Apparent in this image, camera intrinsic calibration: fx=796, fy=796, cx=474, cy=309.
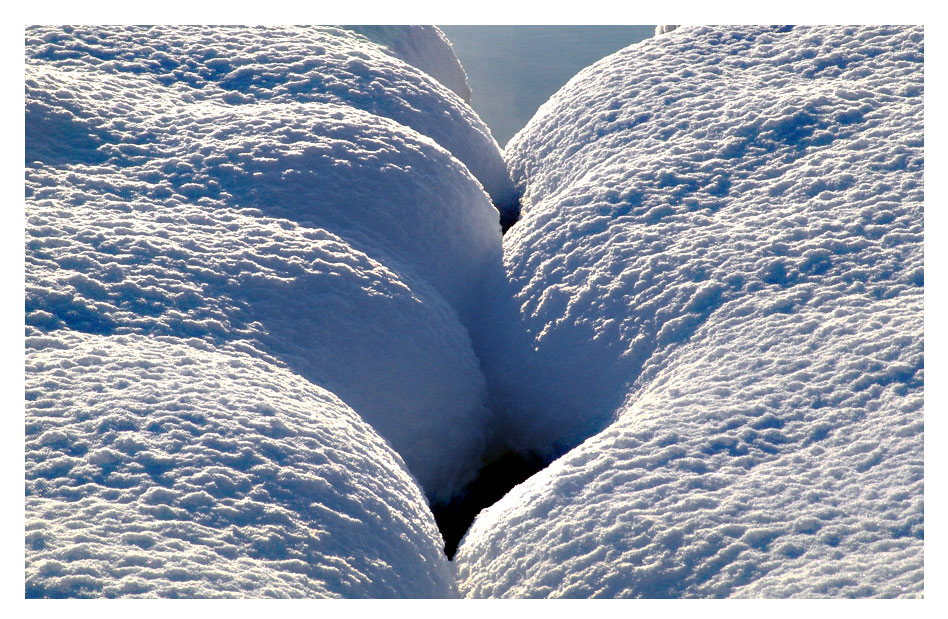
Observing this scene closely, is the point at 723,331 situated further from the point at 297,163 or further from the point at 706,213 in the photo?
the point at 297,163

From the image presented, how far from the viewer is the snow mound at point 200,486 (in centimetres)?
87

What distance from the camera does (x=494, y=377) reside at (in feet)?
5.08

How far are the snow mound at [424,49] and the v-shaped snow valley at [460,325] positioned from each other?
0.20 metres

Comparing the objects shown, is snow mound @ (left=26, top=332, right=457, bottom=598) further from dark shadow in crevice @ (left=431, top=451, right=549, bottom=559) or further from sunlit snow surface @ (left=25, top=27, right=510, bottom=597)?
dark shadow in crevice @ (left=431, top=451, right=549, bottom=559)

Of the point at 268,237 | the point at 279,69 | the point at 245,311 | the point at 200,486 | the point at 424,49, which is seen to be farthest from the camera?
the point at 424,49

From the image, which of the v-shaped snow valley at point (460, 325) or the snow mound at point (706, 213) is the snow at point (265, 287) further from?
the snow mound at point (706, 213)

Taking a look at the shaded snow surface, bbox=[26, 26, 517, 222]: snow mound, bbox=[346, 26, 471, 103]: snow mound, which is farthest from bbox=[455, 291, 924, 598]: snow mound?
bbox=[346, 26, 471, 103]: snow mound

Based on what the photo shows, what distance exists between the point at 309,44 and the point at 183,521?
1243 mm

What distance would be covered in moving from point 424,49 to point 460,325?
111 centimetres

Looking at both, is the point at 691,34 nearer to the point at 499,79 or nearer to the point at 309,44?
the point at 309,44

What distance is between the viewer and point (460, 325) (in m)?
1.58

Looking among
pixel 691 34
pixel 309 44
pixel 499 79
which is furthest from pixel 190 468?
pixel 499 79

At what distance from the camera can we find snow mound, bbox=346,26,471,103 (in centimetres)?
215

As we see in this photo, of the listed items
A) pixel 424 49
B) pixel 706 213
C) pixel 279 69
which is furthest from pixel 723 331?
pixel 424 49
